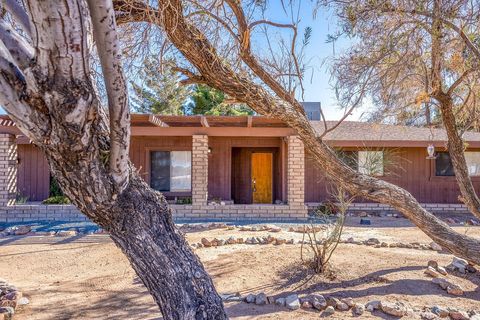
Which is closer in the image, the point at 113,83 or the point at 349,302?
the point at 113,83

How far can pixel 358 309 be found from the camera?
368 cm

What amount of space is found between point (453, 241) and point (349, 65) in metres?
2.88

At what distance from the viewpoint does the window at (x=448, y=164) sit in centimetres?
1270

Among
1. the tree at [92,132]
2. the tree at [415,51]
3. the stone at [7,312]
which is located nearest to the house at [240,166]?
the tree at [415,51]

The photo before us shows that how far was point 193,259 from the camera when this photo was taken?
2131 millimetres

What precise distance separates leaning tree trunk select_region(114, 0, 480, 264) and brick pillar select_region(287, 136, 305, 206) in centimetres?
573

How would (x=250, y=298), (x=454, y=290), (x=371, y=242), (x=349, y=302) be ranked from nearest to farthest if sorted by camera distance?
(x=349, y=302), (x=250, y=298), (x=454, y=290), (x=371, y=242)

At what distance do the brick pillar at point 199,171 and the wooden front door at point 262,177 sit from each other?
11.0ft

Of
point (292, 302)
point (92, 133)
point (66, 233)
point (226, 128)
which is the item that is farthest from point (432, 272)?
point (66, 233)

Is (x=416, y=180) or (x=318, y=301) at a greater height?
(x=416, y=180)

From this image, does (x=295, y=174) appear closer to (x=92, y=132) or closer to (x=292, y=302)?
(x=292, y=302)

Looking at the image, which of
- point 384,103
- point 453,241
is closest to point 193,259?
point 453,241

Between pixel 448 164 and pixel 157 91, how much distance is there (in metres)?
10.9

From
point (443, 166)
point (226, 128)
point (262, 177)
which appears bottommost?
point (262, 177)
